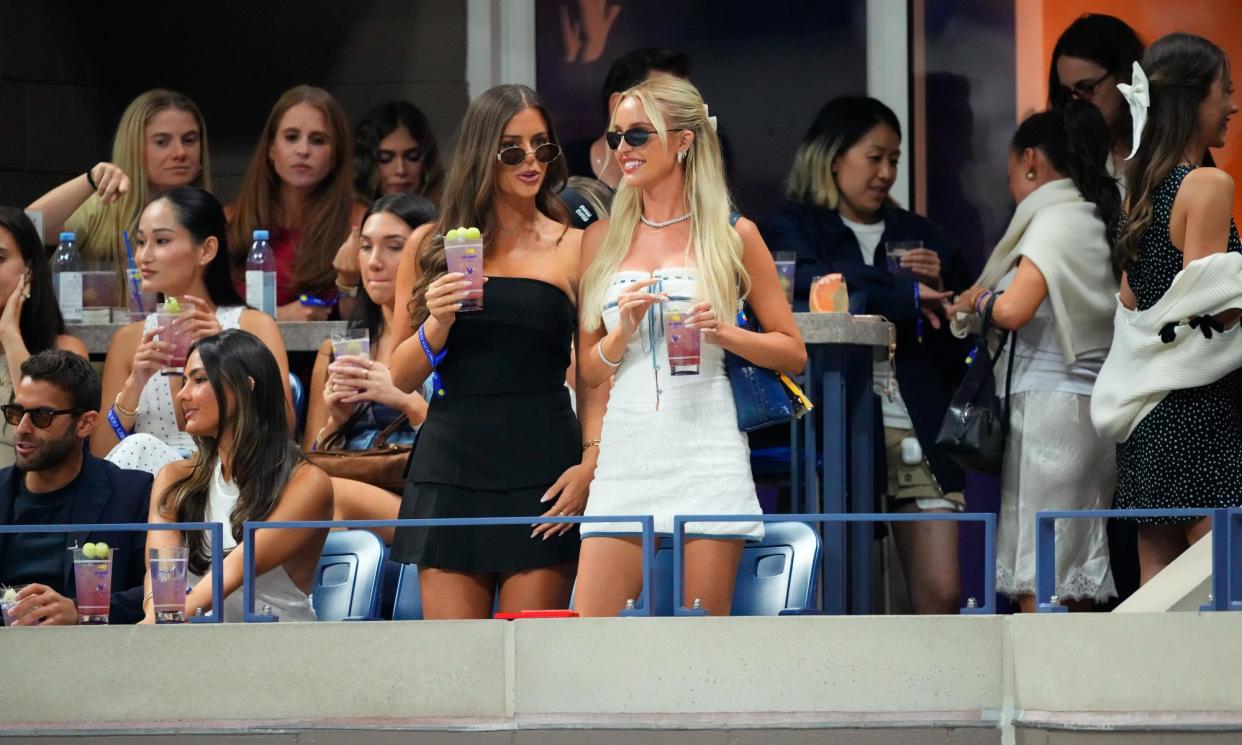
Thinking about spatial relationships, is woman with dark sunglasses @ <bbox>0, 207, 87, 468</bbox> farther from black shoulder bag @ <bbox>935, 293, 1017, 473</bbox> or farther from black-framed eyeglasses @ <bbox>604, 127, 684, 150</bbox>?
black shoulder bag @ <bbox>935, 293, 1017, 473</bbox>

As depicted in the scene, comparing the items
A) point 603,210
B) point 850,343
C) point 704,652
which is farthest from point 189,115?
point 704,652

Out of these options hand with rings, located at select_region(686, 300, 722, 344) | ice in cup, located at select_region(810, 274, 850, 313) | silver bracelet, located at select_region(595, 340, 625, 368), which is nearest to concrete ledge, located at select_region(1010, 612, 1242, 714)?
hand with rings, located at select_region(686, 300, 722, 344)

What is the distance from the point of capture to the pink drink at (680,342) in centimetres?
496

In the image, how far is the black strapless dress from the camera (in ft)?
17.3

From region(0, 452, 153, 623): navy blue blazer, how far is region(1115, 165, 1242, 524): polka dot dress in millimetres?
2685

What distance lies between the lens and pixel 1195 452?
5.74 metres

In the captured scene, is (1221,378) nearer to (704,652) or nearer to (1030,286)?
(1030,286)

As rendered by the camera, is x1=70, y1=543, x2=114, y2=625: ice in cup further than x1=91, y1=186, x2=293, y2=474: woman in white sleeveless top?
No

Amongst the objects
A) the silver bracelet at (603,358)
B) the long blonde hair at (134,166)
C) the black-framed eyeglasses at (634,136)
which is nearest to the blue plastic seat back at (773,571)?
the silver bracelet at (603,358)

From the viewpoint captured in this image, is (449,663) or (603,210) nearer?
(449,663)

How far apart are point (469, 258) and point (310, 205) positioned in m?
2.47

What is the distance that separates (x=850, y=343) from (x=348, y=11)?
164 inches

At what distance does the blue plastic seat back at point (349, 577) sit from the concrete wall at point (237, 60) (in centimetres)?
395

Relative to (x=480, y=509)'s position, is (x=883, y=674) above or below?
below
